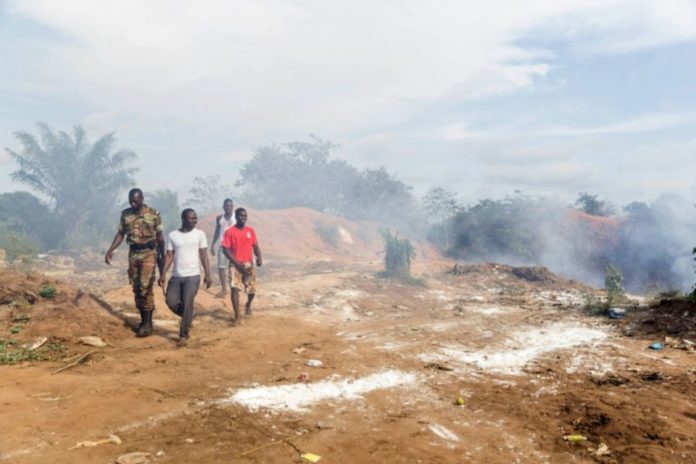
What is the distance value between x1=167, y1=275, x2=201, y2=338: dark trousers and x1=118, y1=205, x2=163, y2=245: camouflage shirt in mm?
A: 676

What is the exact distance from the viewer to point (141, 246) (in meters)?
6.06

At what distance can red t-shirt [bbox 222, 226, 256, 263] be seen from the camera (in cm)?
702

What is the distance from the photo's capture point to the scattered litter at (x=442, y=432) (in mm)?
3377

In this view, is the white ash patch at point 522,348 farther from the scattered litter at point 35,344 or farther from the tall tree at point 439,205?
the tall tree at point 439,205

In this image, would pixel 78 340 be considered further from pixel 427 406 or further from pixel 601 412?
pixel 601 412

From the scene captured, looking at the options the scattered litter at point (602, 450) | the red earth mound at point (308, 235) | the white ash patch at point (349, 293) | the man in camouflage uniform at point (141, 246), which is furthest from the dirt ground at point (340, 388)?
the red earth mound at point (308, 235)

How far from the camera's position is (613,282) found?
954 centimetres

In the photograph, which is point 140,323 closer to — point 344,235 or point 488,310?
point 488,310

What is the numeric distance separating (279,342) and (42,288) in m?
3.77

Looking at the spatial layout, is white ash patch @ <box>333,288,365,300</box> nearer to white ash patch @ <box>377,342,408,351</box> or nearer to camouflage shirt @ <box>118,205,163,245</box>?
white ash patch @ <box>377,342,408,351</box>

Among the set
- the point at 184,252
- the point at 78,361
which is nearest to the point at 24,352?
the point at 78,361

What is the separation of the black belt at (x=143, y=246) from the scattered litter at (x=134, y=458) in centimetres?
356

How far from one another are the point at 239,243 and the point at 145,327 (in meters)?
1.71

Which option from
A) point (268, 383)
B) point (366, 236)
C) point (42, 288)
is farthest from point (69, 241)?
point (268, 383)
